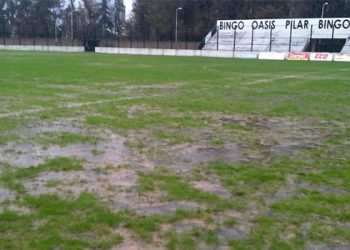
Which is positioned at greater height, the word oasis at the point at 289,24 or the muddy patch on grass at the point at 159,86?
the word oasis at the point at 289,24

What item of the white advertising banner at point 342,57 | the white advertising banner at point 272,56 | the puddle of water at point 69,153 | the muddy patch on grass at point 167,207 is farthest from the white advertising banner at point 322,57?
the muddy patch on grass at point 167,207

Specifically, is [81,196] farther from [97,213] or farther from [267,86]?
[267,86]

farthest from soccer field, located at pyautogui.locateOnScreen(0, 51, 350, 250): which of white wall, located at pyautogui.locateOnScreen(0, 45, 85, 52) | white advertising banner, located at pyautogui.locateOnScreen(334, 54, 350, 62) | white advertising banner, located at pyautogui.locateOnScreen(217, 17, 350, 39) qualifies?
white wall, located at pyautogui.locateOnScreen(0, 45, 85, 52)

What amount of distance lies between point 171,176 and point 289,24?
193 feet

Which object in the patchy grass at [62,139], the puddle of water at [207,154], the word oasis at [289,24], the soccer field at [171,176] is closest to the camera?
the soccer field at [171,176]

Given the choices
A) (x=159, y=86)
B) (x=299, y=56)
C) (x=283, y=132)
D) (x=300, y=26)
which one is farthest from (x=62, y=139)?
(x=300, y=26)

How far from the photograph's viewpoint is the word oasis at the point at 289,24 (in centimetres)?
5566

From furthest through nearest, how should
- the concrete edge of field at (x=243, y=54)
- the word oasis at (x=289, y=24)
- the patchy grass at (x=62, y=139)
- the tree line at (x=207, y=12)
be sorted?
1. the tree line at (x=207, y=12)
2. the word oasis at (x=289, y=24)
3. the concrete edge of field at (x=243, y=54)
4. the patchy grass at (x=62, y=139)

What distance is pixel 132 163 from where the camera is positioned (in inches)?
249

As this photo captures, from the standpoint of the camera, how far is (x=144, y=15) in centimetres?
9325

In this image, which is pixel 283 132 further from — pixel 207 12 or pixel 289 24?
pixel 207 12

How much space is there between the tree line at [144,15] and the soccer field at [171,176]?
6082cm

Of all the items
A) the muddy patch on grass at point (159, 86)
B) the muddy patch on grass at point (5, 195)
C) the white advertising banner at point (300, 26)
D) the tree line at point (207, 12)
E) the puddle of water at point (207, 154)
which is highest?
the tree line at point (207, 12)

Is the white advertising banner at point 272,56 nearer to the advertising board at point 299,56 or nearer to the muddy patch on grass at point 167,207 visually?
the advertising board at point 299,56
